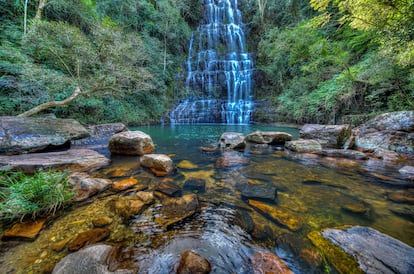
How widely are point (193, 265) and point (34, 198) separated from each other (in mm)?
1984

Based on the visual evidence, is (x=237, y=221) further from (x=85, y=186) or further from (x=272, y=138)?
(x=272, y=138)

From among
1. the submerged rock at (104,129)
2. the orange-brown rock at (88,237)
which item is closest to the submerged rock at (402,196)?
the orange-brown rock at (88,237)

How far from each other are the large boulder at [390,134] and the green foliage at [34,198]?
747 cm

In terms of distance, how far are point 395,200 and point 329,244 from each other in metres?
1.89

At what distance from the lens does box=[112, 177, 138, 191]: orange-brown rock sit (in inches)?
99.9

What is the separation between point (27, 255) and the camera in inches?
51.6

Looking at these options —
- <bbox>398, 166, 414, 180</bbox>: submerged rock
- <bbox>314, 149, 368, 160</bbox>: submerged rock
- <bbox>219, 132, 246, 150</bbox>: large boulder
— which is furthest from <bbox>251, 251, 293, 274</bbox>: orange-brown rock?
<bbox>314, 149, 368, 160</bbox>: submerged rock

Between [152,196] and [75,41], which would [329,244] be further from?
[75,41]

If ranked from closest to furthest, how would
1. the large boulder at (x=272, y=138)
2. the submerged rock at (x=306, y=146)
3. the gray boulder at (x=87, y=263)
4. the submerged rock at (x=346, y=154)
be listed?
the gray boulder at (x=87, y=263) → the submerged rock at (x=346, y=154) → the submerged rock at (x=306, y=146) → the large boulder at (x=272, y=138)

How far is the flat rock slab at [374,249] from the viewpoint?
1.12 metres

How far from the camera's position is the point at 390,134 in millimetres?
4680

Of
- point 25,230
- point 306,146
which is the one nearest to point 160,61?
point 306,146

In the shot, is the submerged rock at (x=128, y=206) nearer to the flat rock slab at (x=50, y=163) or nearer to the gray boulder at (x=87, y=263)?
the gray boulder at (x=87, y=263)

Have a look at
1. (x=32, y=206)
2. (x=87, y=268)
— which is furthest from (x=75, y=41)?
(x=87, y=268)
